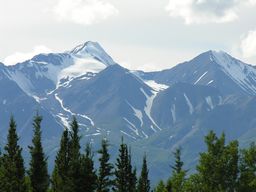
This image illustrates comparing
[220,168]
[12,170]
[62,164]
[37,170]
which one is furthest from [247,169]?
[12,170]

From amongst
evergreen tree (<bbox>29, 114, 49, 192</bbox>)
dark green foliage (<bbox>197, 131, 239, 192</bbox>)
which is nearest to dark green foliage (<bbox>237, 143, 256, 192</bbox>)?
dark green foliage (<bbox>197, 131, 239, 192</bbox>)

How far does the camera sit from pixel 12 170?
71188 mm

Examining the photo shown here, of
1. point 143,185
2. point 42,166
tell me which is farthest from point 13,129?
point 143,185

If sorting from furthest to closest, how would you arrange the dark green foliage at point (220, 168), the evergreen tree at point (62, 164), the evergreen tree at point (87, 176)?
the evergreen tree at point (62, 164)
the dark green foliage at point (220, 168)
the evergreen tree at point (87, 176)

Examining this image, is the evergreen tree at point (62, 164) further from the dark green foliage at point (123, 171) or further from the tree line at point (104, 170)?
the dark green foliage at point (123, 171)

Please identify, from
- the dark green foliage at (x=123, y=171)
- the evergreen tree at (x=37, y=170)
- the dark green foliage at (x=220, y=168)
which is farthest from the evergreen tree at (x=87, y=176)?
the dark green foliage at (x=220, y=168)

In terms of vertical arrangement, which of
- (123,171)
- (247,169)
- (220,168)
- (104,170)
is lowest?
(220,168)

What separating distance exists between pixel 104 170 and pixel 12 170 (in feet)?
35.6

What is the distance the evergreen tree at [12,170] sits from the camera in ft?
234

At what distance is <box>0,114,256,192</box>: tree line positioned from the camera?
218 ft

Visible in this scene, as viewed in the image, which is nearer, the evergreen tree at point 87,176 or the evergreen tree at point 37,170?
the evergreen tree at point 87,176

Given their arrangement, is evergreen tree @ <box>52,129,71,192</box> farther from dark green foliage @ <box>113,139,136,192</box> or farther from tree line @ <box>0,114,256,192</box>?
dark green foliage @ <box>113,139,136,192</box>

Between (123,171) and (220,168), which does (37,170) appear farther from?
(220,168)

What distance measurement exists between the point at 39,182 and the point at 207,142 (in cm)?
2187
